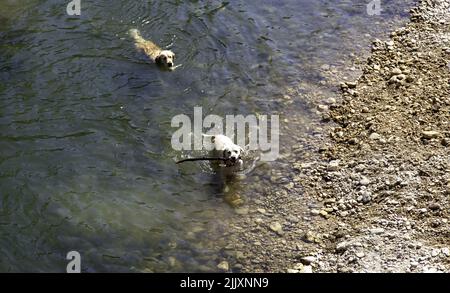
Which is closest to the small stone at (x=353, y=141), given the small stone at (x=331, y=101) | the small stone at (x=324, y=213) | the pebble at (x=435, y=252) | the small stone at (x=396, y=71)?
the small stone at (x=331, y=101)

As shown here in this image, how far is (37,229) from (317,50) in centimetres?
788

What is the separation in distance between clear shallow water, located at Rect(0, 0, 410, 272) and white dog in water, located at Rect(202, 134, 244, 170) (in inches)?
15.9

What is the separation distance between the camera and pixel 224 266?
7754mm

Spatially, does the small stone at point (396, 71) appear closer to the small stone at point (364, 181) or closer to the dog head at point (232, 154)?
the small stone at point (364, 181)

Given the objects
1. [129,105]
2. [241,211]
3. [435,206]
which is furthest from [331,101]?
[129,105]

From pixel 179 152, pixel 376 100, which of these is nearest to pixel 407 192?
pixel 376 100

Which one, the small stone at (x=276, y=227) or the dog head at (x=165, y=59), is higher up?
the dog head at (x=165, y=59)

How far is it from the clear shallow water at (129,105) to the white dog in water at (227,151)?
405 millimetres

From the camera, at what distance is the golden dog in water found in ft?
38.9

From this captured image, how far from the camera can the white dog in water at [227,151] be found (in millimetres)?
9062

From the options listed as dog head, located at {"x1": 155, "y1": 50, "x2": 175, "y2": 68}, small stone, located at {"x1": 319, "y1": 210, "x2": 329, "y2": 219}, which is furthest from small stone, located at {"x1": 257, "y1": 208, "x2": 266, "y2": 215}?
dog head, located at {"x1": 155, "y1": 50, "x2": 175, "y2": 68}

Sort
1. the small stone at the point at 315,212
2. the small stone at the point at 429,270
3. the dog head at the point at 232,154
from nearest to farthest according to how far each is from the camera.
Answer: the small stone at the point at 429,270 < the small stone at the point at 315,212 < the dog head at the point at 232,154

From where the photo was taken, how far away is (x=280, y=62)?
40.6 ft
